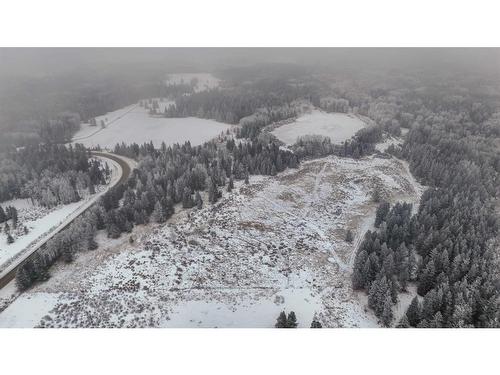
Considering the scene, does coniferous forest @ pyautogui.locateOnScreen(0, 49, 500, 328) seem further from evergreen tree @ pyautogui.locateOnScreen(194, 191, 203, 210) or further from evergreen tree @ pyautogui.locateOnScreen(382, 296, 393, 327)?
evergreen tree @ pyautogui.locateOnScreen(194, 191, 203, 210)

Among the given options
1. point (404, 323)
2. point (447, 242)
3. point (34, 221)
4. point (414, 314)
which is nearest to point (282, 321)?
point (404, 323)

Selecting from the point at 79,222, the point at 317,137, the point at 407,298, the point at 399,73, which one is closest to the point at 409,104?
the point at 399,73

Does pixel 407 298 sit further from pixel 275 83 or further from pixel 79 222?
pixel 275 83

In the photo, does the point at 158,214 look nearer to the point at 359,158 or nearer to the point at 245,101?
the point at 359,158

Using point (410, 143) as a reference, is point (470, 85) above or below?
above

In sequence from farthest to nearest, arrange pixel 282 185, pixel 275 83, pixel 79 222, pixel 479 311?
1. pixel 275 83
2. pixel 282 185
3. pixel 79 222
4. pixel 479 311

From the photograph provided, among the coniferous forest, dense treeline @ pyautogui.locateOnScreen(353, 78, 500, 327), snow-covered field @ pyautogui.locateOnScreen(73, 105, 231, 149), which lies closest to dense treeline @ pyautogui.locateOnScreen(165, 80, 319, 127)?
the coniferous forest
